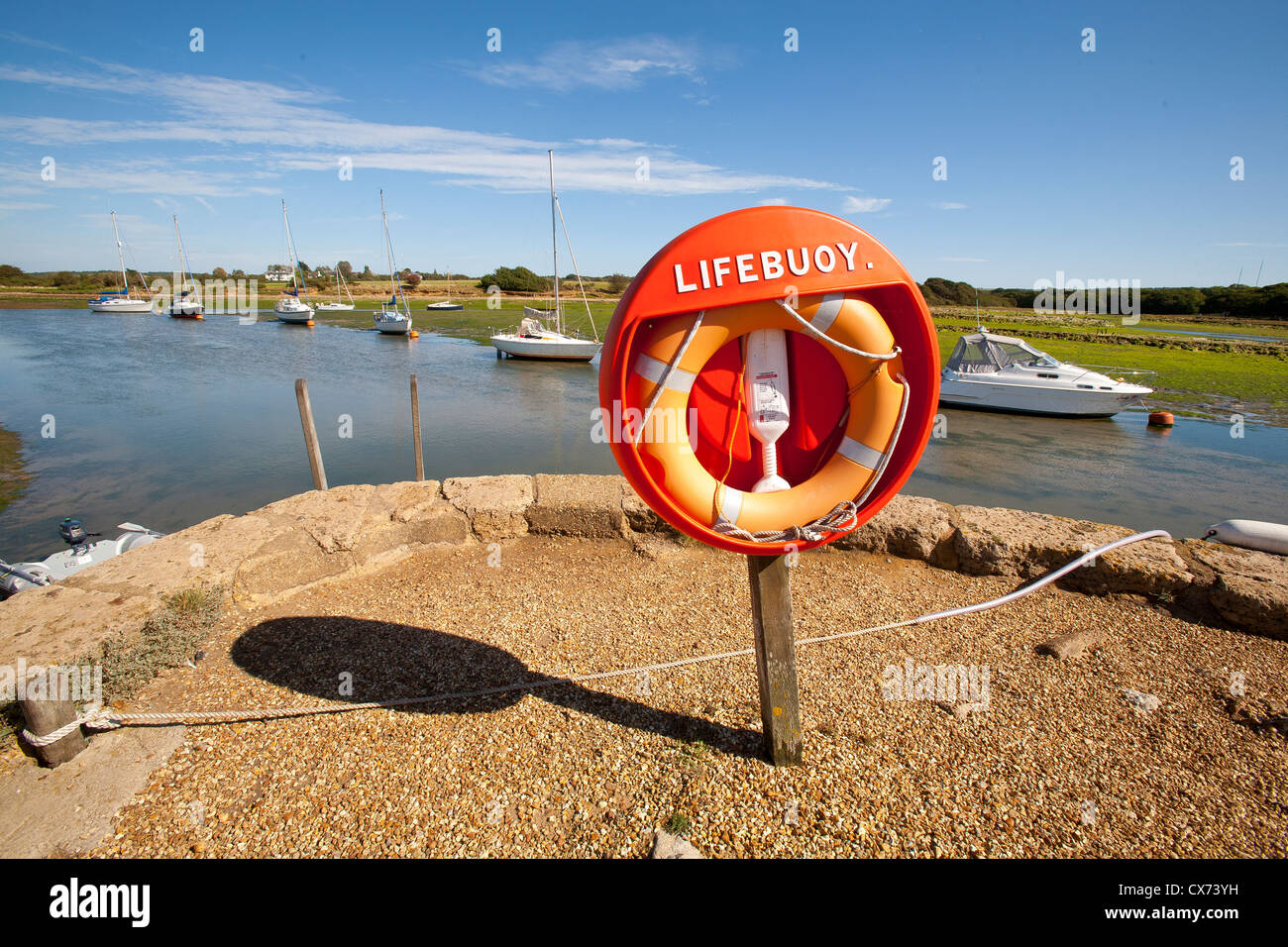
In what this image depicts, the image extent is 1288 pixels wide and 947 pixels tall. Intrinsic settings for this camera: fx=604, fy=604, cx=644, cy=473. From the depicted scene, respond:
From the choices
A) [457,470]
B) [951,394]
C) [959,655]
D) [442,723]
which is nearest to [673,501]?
[442,723]

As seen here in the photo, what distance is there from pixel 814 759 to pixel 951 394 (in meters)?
19.1

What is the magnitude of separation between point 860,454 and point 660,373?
0.90 m

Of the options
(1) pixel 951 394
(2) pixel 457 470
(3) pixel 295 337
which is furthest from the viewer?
(3) pixel 295 337

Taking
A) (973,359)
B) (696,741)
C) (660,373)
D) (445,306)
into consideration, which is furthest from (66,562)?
(445,306)

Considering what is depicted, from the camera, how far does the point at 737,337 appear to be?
8.06 feet

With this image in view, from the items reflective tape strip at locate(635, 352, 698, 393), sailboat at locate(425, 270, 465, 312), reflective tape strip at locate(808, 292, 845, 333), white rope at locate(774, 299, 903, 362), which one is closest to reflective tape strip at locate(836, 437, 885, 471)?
white rope at locate(774, 299, 903, 362)

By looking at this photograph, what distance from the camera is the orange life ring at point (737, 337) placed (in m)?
2.24

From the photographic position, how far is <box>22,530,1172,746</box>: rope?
9.11 feet

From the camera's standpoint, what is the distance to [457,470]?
11.7 metres

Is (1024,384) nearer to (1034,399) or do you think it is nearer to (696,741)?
(1034,399)

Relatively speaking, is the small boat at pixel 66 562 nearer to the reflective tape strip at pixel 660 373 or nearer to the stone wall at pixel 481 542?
the stone wall at pixel 481 542

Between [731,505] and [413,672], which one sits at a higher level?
[731,505]

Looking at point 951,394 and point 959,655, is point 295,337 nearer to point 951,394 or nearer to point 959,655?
point 951,394

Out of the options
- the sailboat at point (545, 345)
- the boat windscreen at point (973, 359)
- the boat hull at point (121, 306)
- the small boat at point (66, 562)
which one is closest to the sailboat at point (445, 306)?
the boat hull at point (121, 306)
